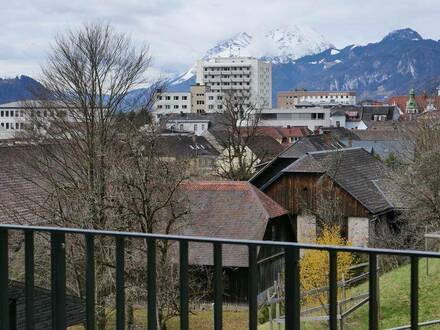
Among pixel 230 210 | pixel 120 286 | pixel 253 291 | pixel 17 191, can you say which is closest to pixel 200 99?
pixel 230 210

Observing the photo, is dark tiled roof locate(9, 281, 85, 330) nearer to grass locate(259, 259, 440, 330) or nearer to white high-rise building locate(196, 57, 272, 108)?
grass locate(259, 259, 440, 330)

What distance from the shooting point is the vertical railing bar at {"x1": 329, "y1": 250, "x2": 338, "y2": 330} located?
2.92 m

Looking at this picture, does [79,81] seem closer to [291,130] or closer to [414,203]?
[414,203]

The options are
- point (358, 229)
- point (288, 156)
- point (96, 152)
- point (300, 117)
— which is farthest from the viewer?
point (300, 117)

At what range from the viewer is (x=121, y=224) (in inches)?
691

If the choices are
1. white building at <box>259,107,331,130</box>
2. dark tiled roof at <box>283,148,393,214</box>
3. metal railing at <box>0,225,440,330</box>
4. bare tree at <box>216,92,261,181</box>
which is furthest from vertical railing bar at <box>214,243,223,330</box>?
white building at <box>259,107,331,130</box>

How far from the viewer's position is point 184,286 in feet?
10.6

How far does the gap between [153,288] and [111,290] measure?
33.3 feet

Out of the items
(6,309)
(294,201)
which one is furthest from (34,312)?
(294,201)

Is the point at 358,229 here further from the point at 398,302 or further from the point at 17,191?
the point at 398,302

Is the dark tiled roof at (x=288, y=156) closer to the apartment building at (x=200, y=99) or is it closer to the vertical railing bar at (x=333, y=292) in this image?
the vertical railing bar at (x=333, y=292)

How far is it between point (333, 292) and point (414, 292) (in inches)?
14.1

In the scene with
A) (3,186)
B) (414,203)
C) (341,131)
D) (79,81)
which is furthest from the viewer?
(341,131)

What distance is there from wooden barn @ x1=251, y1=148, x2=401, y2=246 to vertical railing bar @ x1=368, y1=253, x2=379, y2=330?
89.8 ft
